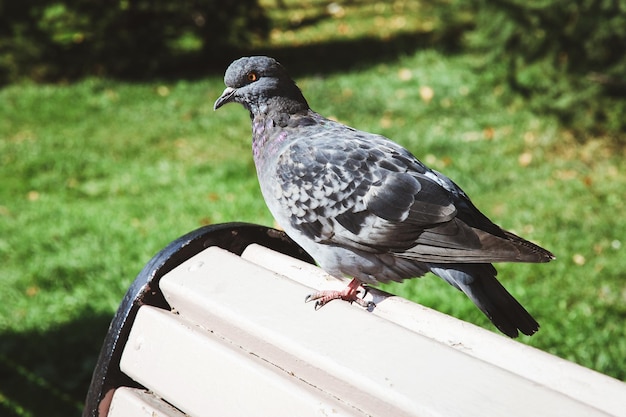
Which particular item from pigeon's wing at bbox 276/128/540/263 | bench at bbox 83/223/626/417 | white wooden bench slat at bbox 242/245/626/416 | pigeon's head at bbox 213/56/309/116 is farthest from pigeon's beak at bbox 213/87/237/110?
white wooden bench slat at bbox 242/245/626/416

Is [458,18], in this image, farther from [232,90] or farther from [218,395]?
[218,395]

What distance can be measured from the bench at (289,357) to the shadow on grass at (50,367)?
6.07 ft

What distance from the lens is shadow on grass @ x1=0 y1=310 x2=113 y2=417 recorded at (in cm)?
333

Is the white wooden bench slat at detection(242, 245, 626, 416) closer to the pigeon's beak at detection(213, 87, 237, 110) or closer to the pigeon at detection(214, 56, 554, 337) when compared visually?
the pigeon at detection(214, 56, 554, 337)

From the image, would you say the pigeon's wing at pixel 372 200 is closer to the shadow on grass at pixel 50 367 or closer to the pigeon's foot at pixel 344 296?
the pigeon's foot at pixel 344 296

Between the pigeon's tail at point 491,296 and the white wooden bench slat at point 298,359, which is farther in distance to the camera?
the pigeon's tail at point 491,296

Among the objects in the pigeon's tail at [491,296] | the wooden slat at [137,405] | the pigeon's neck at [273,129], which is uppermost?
the pigeon's neck at [273,129]

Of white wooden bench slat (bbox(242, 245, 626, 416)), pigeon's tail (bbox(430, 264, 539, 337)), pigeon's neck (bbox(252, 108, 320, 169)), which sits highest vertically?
pigeon's neck (bbox(252, 108, 320, 169))

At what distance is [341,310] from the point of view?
1.51m

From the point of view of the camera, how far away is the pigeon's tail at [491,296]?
6.11 ft

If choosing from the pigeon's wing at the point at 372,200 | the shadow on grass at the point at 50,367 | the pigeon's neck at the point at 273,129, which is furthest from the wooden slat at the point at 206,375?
the shadow on grass at the point at 50,367

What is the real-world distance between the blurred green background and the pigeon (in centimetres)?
156

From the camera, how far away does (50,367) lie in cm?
358

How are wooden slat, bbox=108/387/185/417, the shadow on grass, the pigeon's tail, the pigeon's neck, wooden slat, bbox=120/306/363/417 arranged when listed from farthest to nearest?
the shadow on grass < the pigeon's neck < the pigeon's tail < wooden slat, bbox=108/387/185/417 < wooden slat, bbox=120/306/363/417
